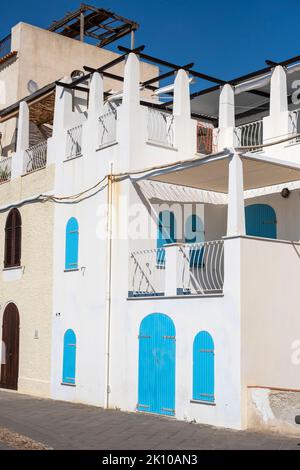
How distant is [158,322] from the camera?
50.9 feet

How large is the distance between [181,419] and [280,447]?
3.54 metres

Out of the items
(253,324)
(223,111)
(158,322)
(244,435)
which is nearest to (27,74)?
(223,111)

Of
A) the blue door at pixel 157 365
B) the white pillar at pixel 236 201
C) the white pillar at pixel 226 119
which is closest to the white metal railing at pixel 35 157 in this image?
the white pillar at pixel 226 119

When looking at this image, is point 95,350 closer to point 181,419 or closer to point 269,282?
point 181,419

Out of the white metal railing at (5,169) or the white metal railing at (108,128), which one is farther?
the white metal railing at (5,169)

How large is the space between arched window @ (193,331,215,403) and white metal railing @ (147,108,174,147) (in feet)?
19.1

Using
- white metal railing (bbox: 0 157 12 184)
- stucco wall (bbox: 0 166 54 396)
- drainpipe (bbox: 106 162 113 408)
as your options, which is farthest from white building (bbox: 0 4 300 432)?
white metal railing (bbox: 0 157 12 184)

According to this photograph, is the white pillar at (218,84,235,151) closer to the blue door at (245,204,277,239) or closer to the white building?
the white building

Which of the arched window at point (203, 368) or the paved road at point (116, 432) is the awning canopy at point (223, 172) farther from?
the paved road at point (116, 432)

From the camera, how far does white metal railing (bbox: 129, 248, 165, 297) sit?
16625 mm

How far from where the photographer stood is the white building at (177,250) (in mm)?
13773

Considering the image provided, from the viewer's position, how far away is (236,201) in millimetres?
14055

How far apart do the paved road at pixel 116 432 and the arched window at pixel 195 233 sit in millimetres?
4456

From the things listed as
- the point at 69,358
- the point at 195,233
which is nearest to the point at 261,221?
the point at 195,233
